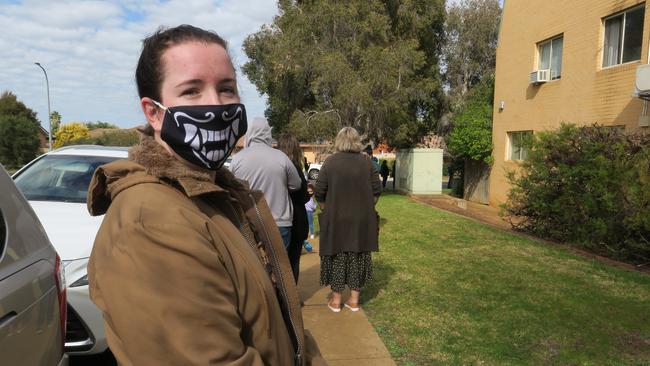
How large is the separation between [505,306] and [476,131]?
14.7m

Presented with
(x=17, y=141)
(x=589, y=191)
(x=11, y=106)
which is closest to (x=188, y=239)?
(x=589, y=191)

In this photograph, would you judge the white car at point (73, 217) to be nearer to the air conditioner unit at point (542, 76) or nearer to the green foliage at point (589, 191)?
the green foliage at point (589, 191)

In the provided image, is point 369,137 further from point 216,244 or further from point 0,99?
point 0,99

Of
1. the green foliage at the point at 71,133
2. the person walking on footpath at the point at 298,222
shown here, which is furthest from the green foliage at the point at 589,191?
the green foliage at the point at 71,133

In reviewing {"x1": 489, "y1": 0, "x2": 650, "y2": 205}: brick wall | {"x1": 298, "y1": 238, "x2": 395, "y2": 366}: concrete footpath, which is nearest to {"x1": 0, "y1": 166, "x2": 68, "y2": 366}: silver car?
{"x1": 298, "y1": 238, "x2": 395, "y2": 366}: concrete footpath

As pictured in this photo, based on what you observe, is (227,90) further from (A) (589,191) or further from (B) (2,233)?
(A) (589,191)

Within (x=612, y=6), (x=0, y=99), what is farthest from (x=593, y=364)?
(x=0, y=99)

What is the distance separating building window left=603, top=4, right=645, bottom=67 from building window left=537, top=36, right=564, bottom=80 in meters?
1.96

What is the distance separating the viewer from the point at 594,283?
6055 millimetres

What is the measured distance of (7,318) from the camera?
75.4 inches

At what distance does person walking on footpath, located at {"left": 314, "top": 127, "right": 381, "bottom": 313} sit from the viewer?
5.07 metres

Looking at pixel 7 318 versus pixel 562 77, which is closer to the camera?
pixel 7 318

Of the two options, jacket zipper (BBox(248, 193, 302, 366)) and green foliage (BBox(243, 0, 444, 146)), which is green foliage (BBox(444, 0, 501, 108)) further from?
jacket zipper (BBox(248, 193, 302, 366))

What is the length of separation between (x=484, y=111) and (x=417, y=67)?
4011 millimetres
